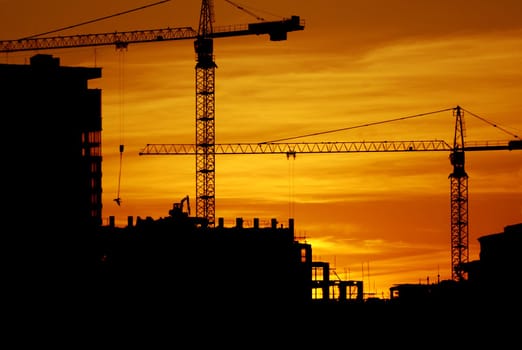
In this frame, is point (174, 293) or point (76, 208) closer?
point (174, 293)

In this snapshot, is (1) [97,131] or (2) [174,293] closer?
(2) [174,293]

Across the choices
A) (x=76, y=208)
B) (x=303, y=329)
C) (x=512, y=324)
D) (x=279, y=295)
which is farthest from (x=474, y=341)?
(x=76, y=208)

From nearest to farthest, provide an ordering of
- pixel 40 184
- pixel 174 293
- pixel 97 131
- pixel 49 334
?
pixel 49 334 < pixel 174 293 < pixel 40 184 < pixel 97 131

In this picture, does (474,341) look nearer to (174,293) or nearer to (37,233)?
(174,293)

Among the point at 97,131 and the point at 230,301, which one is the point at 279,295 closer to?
the point at 230,301

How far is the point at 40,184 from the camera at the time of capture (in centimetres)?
18225

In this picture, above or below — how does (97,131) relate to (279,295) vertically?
above

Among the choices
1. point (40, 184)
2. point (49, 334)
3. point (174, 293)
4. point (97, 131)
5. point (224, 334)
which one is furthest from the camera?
point (97, 131)

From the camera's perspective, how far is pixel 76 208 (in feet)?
604

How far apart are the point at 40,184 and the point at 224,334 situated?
126ft

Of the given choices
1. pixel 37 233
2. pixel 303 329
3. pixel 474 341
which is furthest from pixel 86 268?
pixel 474 341

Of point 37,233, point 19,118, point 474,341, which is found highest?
point 19,118

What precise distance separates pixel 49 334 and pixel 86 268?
33.2m

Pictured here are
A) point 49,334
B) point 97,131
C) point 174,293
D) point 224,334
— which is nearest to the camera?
point 49,334
